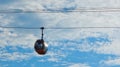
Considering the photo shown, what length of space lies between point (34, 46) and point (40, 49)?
55 cm

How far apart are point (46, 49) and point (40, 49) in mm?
498

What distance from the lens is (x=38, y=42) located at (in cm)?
6016

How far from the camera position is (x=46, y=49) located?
60.2 metres

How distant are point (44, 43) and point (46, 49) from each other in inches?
20.2

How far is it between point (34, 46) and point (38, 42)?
1.44 feet

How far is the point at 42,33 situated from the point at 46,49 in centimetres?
125

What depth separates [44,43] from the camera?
2365 inches

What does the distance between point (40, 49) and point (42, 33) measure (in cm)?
127

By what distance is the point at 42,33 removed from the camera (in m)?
60.4

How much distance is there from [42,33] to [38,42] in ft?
2.56

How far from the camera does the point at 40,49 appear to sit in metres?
60.0

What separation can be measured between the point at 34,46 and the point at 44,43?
813mm

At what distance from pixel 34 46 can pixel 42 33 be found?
1.16 m
